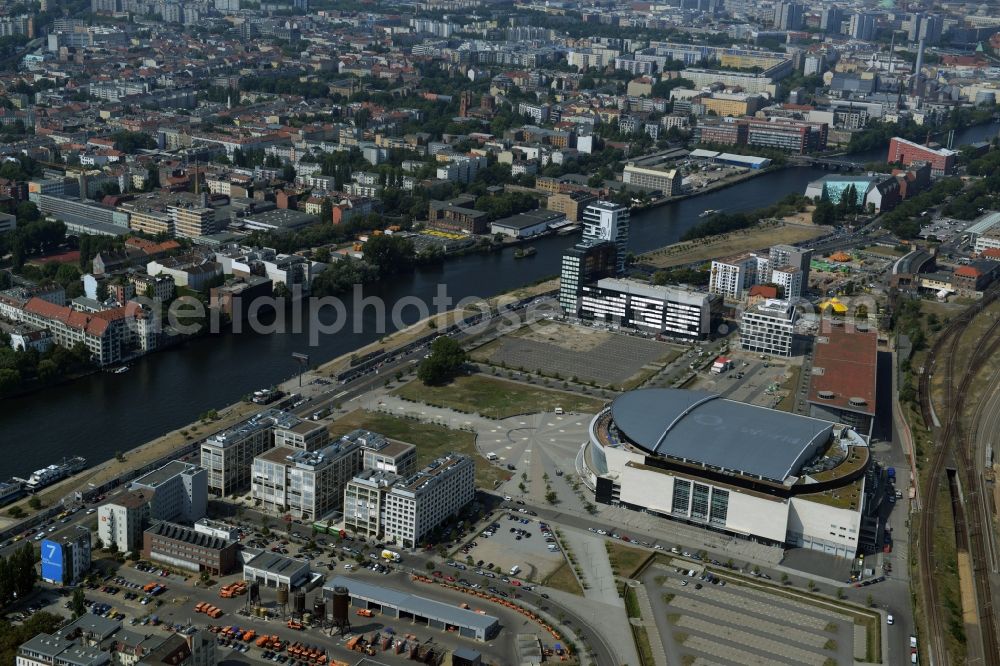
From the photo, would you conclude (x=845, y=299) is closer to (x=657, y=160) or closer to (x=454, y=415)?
(x=454, y=415)

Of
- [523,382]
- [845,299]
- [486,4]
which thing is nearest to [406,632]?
[523,382]

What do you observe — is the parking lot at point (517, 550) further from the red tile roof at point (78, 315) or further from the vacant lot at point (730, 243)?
the vacant lot at point (730, 243)

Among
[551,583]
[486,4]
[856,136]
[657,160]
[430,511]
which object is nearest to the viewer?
[551,583]

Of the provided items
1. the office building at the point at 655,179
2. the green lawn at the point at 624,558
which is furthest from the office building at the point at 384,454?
the office building at the point at 655,179

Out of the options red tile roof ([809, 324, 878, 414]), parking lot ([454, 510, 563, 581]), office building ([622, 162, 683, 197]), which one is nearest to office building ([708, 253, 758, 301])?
red tile roof ([809, 324, 878, 414])

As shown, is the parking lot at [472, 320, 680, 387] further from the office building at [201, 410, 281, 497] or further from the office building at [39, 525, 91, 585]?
the office building at [39, 525, 91, 585]

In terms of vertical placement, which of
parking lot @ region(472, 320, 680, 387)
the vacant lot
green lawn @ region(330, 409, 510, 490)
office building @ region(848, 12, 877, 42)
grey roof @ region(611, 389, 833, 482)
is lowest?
green lawn @ region(330, 409, 510, 490)
